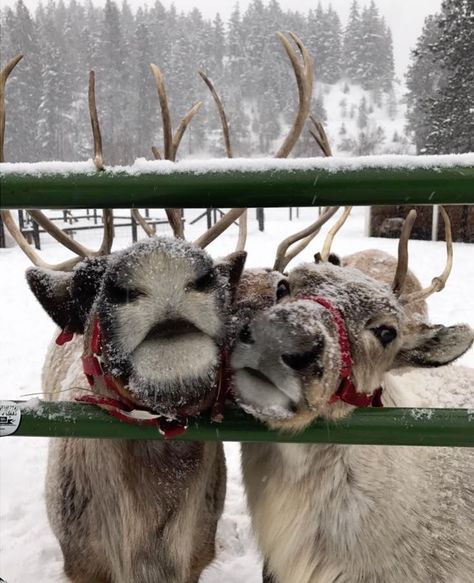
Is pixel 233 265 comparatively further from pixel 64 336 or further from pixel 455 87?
pixel 455 87

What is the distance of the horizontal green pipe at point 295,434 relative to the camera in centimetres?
138

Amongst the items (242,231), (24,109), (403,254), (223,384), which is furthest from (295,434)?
(24,109)

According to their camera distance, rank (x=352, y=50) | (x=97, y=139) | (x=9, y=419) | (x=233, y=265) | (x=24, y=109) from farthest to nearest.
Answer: (x=352, y=50)
(x=24, y=109)
(x=97, y=139)
(x=233, y=265)
(x=9, y=419)

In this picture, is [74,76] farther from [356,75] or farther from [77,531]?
[77,531]

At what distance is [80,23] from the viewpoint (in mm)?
87438

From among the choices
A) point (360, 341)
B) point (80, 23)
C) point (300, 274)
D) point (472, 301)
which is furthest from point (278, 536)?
point (80, 23)

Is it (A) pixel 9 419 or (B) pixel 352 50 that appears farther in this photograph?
(B) pixel 352 50

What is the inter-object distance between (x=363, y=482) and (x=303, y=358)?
30.0 inches

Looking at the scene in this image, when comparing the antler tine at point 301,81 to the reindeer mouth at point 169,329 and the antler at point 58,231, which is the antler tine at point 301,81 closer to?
the antler at point 58,231

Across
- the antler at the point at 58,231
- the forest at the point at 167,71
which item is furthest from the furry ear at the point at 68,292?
the forest at the point at 167,71

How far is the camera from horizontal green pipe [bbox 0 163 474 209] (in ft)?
4.16

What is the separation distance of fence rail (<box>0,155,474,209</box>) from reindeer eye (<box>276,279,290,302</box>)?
63 centimetres

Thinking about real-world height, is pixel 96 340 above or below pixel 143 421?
above

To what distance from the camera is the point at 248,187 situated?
4.25ft
